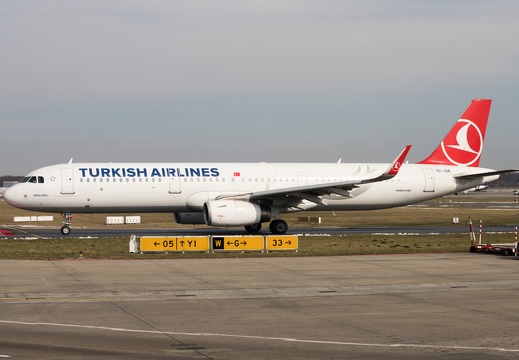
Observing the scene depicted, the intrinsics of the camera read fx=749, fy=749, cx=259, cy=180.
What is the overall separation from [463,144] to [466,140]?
388 mm

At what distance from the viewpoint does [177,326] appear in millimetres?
15781

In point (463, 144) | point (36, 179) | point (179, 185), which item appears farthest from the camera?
point (463, 144)

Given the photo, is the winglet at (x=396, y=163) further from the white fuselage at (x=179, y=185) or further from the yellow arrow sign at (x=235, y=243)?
the yellow arrow sign at (x=235, y=243)

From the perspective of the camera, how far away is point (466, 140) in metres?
51.0

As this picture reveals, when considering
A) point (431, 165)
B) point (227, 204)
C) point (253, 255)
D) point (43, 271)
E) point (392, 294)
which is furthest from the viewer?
point (431, 165)

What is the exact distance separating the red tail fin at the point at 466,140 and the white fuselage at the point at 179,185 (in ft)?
9.08

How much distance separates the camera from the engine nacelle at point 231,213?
41406mm

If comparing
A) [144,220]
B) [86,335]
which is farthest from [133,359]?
[144,220]

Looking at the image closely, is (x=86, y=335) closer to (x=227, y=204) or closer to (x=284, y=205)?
(x=227, y=204)

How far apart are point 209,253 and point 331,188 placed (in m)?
12.9

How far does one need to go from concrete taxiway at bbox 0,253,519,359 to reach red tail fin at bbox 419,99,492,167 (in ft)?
73.3

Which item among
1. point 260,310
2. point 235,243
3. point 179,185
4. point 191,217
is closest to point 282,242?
point 235,243

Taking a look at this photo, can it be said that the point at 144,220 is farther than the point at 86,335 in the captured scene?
Yes

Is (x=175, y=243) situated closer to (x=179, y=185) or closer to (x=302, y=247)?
(x=302, y=247)
